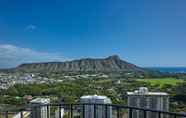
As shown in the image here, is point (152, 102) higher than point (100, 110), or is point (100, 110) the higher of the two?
point (100, 110)

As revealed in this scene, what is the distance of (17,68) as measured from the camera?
89562 mm

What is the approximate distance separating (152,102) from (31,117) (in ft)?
15.9

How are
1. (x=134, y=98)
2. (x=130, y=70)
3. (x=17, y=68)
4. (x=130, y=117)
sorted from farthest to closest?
(x=17, y=68) → (x=130, y=70) → (x=134, y=98) → (x=130, y=117)

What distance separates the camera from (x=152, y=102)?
8203 mm

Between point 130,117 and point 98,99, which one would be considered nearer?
point 130,117

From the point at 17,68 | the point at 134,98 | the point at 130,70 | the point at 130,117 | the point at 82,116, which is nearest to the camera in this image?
the point at 130,117

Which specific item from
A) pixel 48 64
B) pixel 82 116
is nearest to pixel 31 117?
pixel 82 116

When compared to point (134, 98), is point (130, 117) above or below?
above

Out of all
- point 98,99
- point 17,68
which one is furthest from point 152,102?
point 17,68

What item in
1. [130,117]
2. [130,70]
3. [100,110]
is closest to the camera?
[130,117]

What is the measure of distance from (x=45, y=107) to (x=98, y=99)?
1.07 metres

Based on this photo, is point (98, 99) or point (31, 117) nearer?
point (31, 117)

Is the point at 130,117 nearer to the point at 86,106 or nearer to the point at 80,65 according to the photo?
the point at 86,106

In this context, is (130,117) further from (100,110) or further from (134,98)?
(134,98)
